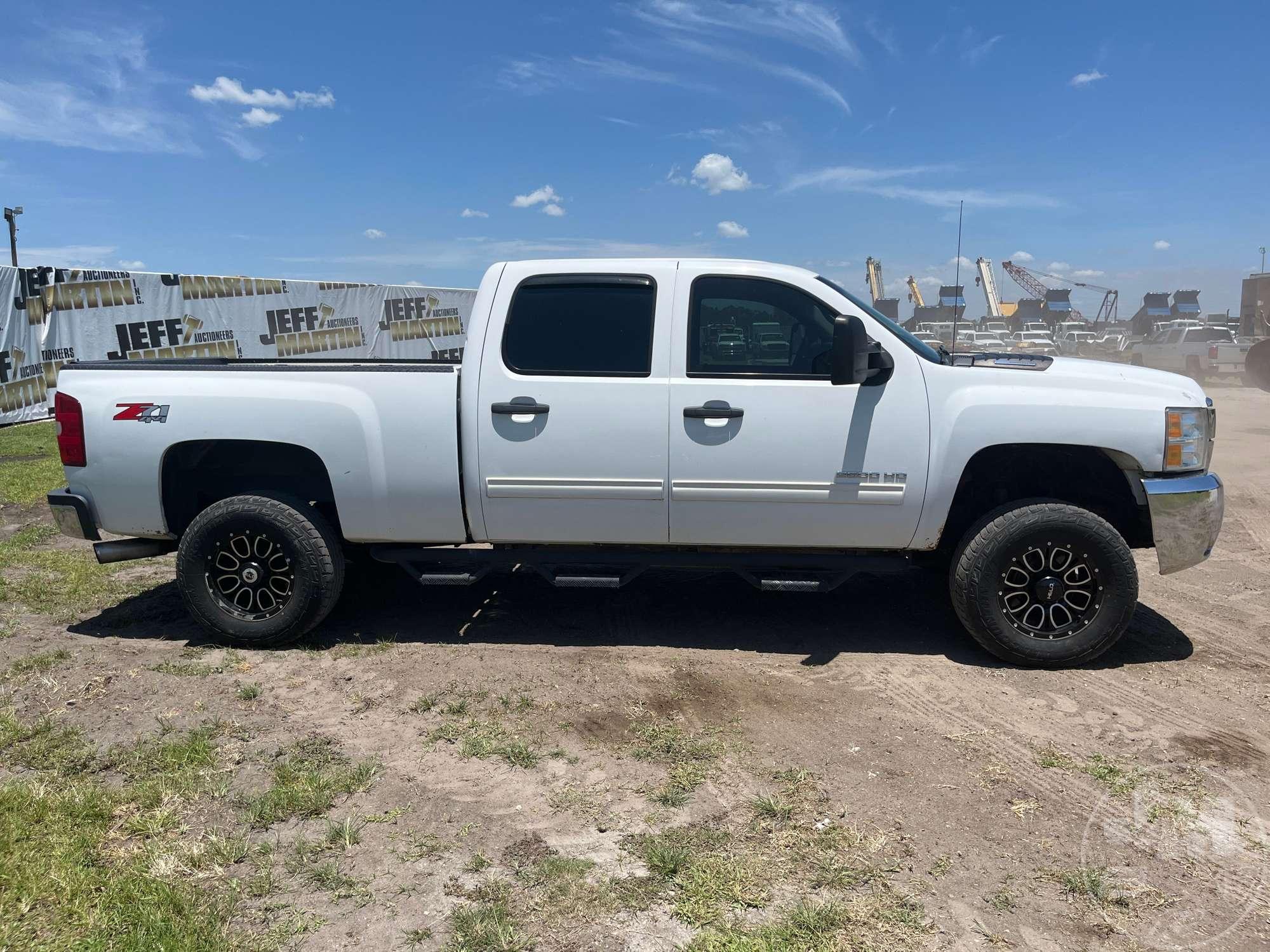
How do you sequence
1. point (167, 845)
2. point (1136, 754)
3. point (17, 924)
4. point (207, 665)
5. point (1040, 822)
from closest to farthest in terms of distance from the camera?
1. point (17, 924)
2. point (167, 845)
3. point (1040, 822)
4. point (1136, 754)
5. point (207, 665)

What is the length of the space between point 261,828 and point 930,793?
2.41 m

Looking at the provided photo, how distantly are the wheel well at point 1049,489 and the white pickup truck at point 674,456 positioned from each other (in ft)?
0.05

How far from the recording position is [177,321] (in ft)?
59.8

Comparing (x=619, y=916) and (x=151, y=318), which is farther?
(x=151, y=318)

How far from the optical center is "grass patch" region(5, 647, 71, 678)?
450cm

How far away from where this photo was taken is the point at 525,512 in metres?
4.64

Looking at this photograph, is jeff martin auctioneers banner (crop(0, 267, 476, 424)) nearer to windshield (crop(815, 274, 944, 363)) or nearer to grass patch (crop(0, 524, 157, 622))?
grass patch (crop(0, 524, 157, 622))

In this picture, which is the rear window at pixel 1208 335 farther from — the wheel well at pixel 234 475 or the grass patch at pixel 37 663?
the grass patch at pixel 37 663

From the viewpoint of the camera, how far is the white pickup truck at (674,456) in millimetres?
4422

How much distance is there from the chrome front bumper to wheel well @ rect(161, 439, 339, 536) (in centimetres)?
421

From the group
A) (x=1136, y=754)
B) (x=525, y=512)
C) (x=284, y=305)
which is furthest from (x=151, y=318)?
(x=1136, y=754)

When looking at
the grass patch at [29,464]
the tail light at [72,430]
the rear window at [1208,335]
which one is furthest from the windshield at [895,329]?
the rear window at [1208,335]

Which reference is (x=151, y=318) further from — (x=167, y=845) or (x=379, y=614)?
(x=167, y=845)

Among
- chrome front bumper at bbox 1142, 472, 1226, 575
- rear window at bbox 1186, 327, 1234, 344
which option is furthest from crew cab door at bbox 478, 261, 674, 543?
rear window at bbox 1186, 327, 1234, 344
